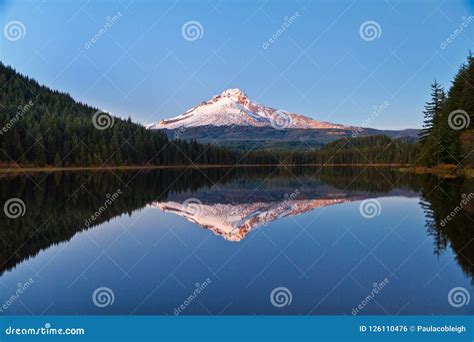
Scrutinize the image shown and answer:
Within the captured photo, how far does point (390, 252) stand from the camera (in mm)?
12562

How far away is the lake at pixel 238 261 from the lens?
8367 millimetres

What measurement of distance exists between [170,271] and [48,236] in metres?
5.96

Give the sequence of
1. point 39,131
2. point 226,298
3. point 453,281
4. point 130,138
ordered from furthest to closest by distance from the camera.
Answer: point 130,138 → point 39,131 → point 453,281 → point 226,298

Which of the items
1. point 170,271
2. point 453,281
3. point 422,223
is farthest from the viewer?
point 422,223

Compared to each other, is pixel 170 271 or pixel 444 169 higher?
Answer: pixel 444 169

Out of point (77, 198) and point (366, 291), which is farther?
point (77, 198)

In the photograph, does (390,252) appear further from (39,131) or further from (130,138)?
(130,138)

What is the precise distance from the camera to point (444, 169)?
5138 centimetres

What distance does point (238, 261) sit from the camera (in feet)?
37.6

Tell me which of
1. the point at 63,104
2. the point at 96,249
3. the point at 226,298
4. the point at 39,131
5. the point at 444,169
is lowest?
the point at 226,298

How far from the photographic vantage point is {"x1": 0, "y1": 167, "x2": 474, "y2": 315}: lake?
8.37 metres

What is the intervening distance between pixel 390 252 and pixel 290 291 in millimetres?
4724

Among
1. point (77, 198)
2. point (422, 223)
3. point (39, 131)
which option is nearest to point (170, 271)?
point (422, 223)

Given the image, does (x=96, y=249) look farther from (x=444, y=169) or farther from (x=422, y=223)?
(x=444, y=169)
